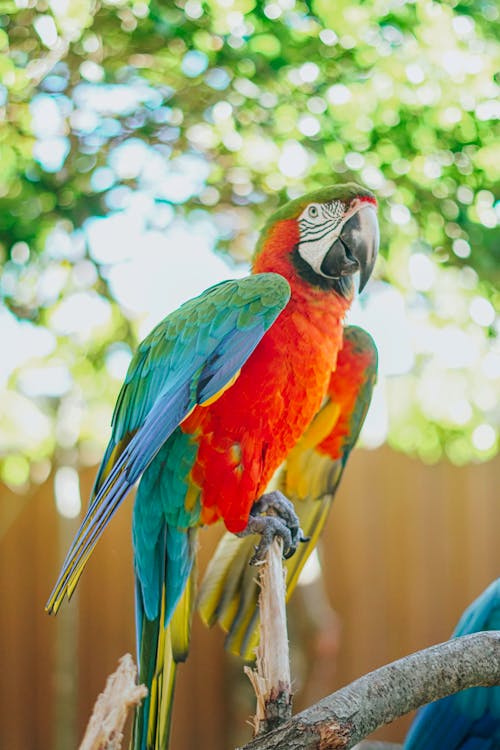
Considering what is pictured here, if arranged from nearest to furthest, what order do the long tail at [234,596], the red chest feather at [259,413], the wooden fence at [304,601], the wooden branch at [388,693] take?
the wooden branch at [388,693] < the red chest feather at [259,413] < the long tail at [234,596] < the wooden fence at [304,601]

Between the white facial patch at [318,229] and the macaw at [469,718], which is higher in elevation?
the white facial patch at [318,229]

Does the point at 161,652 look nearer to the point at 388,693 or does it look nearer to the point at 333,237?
the point at 388,693

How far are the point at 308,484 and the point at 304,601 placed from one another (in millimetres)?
760

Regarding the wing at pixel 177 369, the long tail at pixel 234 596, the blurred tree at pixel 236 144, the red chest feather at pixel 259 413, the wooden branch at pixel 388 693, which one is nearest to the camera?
the wooden branch at pixel 388 693

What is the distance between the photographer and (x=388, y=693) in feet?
2.57

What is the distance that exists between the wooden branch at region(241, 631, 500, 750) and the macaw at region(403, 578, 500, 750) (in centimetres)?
35

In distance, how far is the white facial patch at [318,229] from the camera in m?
1.04

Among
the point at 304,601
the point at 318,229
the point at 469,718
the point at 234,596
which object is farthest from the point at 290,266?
the point at 304,601

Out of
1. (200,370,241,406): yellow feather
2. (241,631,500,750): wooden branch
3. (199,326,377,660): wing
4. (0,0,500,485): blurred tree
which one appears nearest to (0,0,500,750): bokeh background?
(0,0,500,485): blurred tree

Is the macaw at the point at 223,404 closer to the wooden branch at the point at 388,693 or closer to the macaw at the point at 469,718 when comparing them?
the wooden branch at the point at 388,693

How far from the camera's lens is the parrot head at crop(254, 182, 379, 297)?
3.41 feet

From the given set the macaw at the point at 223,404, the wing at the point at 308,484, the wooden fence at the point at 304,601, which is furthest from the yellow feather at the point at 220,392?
the wooden fence at the point at 304,601

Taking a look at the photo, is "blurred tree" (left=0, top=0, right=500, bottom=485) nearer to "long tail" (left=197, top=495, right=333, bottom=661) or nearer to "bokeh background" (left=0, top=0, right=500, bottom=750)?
"bokeh background" (left=0, top=0, right=500, bottom=750)

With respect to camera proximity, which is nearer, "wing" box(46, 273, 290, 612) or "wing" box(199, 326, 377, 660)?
"wing" box(46, 273, 290, 612)
